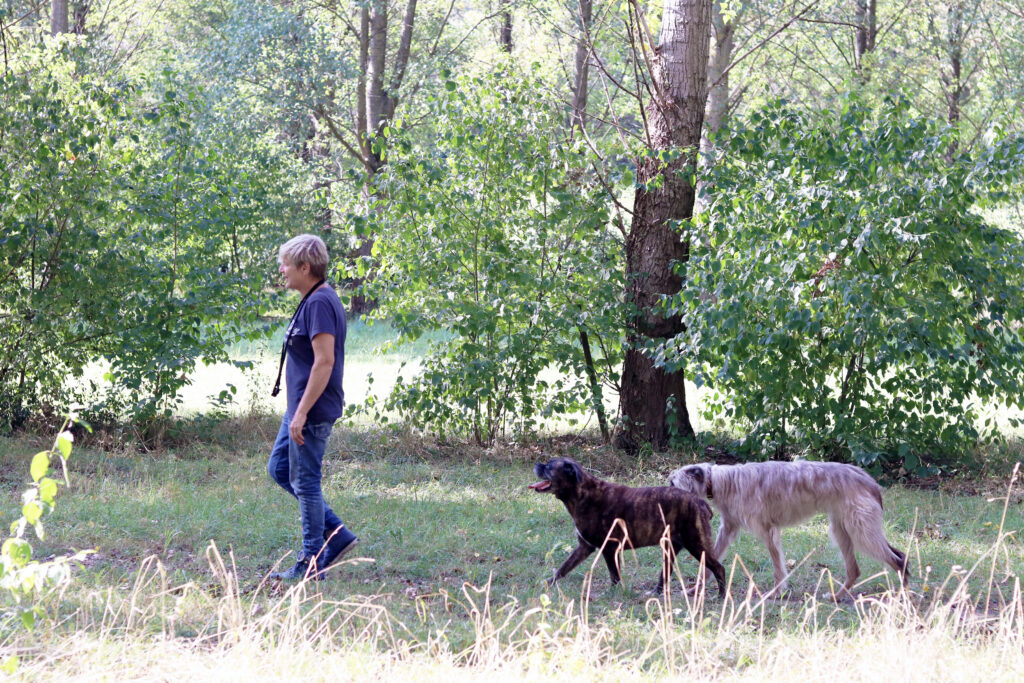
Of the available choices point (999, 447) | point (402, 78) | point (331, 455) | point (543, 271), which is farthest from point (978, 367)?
point (402, 78)

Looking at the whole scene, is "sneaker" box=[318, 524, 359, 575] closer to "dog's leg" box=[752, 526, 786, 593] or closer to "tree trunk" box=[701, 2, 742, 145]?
"dog's leg" box=[752, 526, 786, 593]

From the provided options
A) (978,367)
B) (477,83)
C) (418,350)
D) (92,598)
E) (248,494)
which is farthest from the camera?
(418,350)

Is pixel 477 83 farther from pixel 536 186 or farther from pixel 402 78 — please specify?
pixel 402 78

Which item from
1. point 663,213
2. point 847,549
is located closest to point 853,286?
point 663,213

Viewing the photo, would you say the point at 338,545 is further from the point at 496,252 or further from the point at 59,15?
the point at 59,15

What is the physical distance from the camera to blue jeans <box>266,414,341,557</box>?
5238 millimetres

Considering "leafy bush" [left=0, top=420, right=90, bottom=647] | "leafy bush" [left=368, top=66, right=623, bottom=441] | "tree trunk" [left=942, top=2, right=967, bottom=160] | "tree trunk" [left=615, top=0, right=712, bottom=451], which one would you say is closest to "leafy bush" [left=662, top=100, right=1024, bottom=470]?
"tree trunk" [left=615, top=0, right=712, bottom=451]

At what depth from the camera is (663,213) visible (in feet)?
31.7

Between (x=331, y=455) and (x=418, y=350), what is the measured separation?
29.8 feet

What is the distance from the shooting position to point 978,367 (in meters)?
8.27

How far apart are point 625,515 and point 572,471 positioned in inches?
14.8

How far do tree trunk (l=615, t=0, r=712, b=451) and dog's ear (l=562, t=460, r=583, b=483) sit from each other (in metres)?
4.08

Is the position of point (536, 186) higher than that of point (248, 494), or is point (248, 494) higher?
point (536, 186)

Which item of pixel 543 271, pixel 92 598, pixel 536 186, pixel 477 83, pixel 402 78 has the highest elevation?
pixel 402 78
